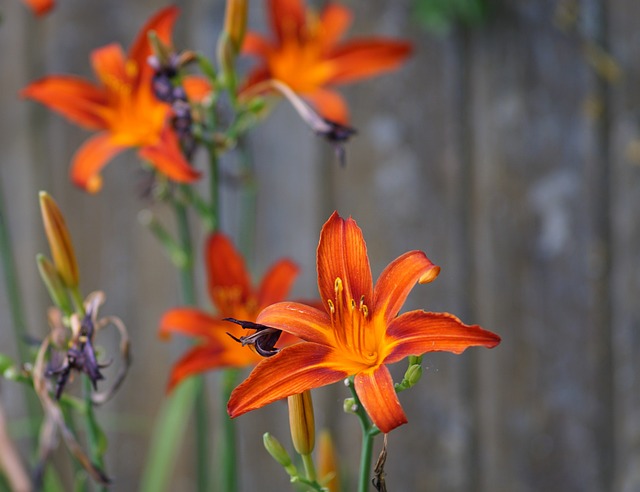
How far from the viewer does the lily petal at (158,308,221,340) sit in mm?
522

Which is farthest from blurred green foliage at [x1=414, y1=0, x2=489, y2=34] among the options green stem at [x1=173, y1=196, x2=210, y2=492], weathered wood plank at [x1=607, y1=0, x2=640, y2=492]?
green stem at [x1=173, y1=196, x2=210, y2=492]

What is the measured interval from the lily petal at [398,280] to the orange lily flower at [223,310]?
17 cm

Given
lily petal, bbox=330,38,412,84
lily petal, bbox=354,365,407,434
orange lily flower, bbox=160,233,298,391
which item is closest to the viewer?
→ lily petal, bbox=354,365,407,434

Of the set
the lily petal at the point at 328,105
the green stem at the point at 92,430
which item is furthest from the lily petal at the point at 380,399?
the lily petal at the point at 328,105

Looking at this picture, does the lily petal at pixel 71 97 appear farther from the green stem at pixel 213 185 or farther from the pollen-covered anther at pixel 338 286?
the pollen-covered anther at pixel 338 286

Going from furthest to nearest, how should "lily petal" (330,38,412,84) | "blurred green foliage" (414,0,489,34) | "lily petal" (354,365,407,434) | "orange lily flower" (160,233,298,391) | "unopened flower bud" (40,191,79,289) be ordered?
"blurred green foliage" (414,0,489,34)
"lily petal" (330,38,412,84)
"orange lily flower" (160,233,298,391)
"unopened flower bud" (40,191,79,289)
"lily petal" (354,365,407,434)

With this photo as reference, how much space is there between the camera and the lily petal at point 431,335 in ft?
1.01

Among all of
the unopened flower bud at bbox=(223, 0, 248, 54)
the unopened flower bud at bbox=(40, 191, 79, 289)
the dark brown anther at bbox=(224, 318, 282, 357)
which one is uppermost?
the unopened flower bud at bbox=(223, 0, 248, 54)

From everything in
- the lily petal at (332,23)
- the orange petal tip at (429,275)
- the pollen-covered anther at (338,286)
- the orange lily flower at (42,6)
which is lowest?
the pollen-covered anther at (338,286)

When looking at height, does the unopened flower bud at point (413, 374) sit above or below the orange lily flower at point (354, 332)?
below

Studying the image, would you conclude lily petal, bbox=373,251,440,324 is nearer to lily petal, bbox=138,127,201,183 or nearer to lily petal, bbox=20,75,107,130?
lily petal, bbox=138,127,201,183

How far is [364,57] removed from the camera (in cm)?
61

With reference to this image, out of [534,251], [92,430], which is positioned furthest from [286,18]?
[534,251]

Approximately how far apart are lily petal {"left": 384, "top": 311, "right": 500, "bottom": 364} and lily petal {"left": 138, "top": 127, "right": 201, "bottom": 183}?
6.9 inches
